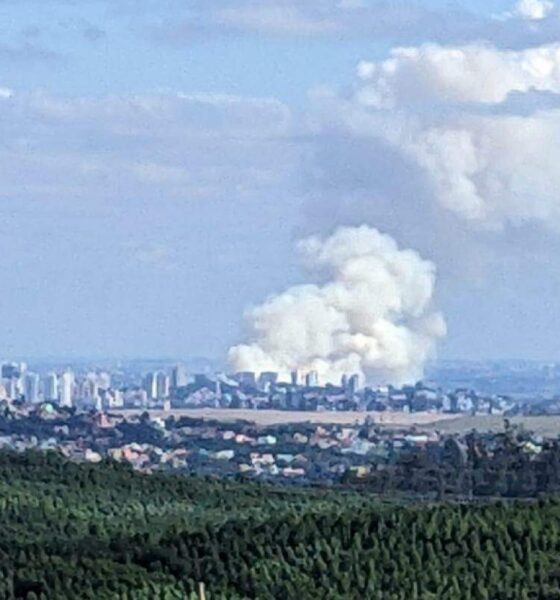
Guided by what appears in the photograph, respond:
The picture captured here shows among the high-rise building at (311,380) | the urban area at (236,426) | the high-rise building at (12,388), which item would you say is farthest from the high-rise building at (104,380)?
the high-rise building at (311,380)

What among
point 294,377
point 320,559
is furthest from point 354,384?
point 320,559

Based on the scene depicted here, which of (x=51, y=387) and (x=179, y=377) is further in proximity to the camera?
(x=179, y=377)

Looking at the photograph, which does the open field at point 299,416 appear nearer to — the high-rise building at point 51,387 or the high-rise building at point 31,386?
the high-rise building at point 31,386

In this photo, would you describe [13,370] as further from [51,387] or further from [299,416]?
[299,416]

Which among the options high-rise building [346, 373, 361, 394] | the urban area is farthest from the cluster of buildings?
high-rise building [346, 373, 361, 394]

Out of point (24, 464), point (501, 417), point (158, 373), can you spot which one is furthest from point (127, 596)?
point (158, 373)

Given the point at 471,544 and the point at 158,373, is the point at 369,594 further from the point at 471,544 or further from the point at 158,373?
Result: the point at 158,373
